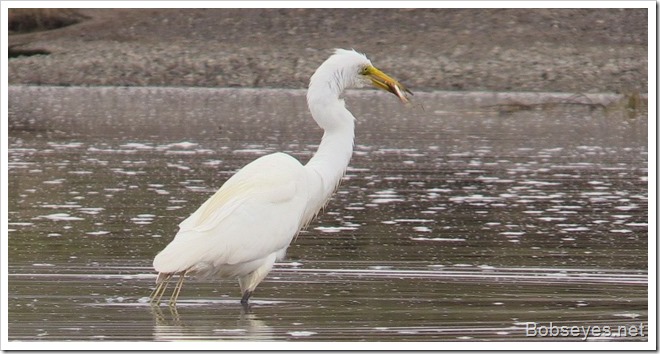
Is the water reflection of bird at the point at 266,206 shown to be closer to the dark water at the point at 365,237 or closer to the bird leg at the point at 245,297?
the bird leg at the point at 245,297

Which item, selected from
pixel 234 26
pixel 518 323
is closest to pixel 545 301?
pixel 518 323

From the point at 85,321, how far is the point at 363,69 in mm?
2762

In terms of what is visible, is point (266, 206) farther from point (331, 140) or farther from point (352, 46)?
point (352, 46)

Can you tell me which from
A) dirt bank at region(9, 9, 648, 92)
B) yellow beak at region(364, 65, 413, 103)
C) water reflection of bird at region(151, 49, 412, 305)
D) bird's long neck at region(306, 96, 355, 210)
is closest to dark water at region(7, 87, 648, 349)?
water reflection of bird at region(151, 49, 412, 305)

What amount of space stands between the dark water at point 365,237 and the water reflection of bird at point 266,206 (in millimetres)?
333

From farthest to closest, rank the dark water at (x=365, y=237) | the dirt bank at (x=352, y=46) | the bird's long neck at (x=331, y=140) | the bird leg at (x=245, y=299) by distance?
the dirt bank at (x=352, y=46)
the bird's long neck at (x=331, y=140)
the bird leg at (x=245, y=299)
the dark water at (x=365, y=237)

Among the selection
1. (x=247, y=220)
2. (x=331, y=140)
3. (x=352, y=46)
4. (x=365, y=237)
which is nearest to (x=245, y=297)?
(x=247, y=220)

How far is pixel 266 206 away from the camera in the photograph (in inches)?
386

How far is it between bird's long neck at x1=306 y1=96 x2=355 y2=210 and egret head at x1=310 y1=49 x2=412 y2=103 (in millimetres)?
134

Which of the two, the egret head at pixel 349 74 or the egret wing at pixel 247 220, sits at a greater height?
the egret head at pixel 349 74

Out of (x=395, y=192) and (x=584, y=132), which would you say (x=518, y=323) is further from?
(x=584, y=132)

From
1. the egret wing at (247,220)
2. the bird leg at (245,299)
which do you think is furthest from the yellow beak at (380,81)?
the bird leg at (245,299)

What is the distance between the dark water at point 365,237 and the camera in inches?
369

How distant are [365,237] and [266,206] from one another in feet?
12.0
